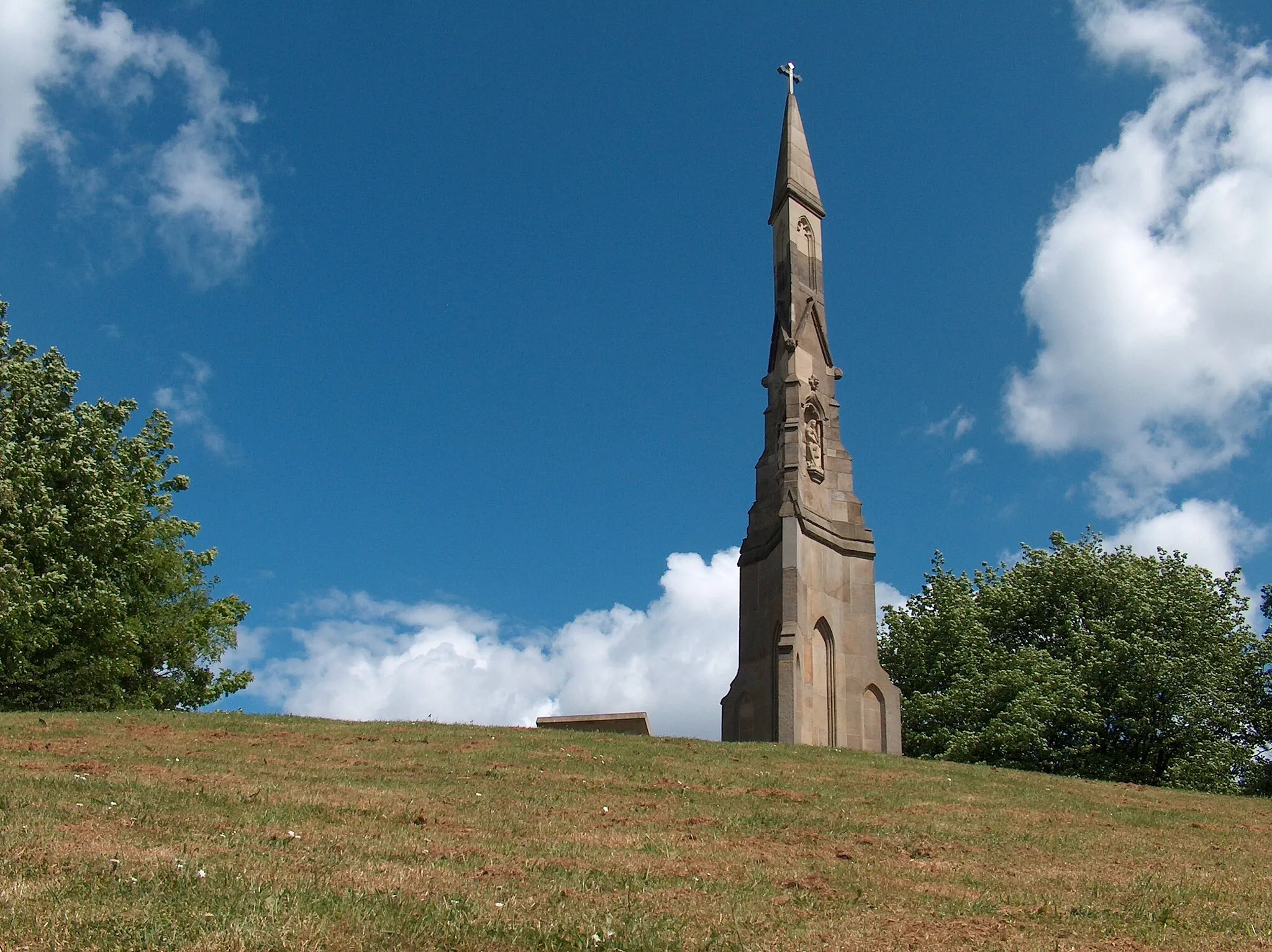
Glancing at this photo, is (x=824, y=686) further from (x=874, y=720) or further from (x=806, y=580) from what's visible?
(x=806, y=580)

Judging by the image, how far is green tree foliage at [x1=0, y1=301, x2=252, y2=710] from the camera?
27.7 m

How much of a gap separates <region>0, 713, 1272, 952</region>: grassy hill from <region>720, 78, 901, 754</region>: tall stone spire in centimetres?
725


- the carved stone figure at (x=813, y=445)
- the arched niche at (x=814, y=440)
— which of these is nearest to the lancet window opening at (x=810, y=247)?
the arched niche at (x=814, y=440)

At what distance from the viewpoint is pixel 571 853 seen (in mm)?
11078

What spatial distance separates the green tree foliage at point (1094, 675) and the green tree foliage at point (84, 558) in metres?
20.0

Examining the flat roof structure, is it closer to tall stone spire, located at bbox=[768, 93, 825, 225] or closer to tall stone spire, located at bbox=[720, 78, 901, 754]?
tall stone spire, located at bbox=[720, 78, 901, 754]

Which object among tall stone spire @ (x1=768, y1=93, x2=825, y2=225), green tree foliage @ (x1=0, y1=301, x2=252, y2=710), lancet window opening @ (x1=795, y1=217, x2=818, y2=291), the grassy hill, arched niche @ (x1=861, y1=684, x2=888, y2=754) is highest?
tall stone spire @ (x1=768, y1=93, x2=825, y2=225)

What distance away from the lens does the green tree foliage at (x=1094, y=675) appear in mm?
31984

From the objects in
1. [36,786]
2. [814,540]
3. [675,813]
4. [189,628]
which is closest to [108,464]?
[189,628]

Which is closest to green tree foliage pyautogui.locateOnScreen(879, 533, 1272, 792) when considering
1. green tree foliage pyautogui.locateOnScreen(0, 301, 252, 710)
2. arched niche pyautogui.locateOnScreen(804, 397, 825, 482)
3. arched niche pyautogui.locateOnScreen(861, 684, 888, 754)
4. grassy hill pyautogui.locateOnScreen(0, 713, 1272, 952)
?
arched niche pyautogui.locateOnScreen(861, 684, 888, 754)

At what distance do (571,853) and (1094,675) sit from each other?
1031 inches

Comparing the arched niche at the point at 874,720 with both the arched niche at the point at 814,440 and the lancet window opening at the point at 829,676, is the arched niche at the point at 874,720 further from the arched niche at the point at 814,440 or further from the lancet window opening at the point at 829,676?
the arched niche at the point at 814,440

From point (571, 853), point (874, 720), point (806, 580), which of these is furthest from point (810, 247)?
point (571, 853)

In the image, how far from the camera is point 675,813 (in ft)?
45.1
